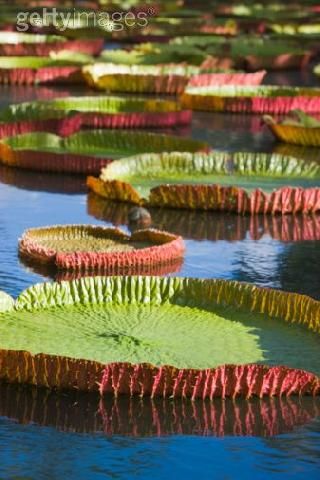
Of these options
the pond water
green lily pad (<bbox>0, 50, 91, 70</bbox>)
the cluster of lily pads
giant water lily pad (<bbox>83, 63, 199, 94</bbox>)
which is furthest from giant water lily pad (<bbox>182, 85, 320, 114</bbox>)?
the pond water

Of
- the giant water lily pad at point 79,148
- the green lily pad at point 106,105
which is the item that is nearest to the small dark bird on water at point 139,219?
the giant water lily pad at point 79,148

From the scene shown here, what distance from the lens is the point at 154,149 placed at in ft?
37.8

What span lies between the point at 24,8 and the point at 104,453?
Answer: 84.6 feet

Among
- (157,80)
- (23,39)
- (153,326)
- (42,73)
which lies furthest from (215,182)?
(23,39)

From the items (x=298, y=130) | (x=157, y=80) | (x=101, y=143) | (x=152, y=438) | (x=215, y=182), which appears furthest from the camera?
(x=157, y=80)

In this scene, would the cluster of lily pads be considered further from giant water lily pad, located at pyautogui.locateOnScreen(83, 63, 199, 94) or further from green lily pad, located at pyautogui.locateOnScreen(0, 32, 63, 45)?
green lily pad, located at pyautogui.locateOnScreen(0, 32, 63, 45)

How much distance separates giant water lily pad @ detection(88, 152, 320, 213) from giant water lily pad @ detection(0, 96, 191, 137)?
7.17 feet

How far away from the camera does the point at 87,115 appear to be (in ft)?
43.6

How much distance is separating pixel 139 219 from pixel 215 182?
53.4 inches

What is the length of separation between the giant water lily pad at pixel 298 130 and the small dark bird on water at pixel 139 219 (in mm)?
3746

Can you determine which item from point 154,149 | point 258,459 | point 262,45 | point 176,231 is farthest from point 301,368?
point 262,45

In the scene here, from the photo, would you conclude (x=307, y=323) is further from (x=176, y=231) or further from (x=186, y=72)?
(x=186, y=72)

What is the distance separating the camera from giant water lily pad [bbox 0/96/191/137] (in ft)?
40.8

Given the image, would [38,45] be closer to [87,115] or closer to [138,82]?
[138,82]
